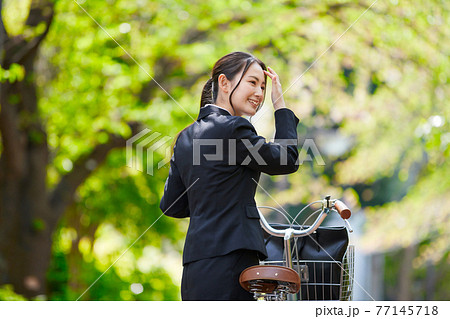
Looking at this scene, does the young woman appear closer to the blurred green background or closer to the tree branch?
the blurred green background

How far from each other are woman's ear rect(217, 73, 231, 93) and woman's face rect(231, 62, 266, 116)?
20 millimetres

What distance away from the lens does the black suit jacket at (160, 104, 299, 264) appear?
1.67 m

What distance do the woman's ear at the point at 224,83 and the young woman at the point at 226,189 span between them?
0.13ft

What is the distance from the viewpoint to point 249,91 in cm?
182

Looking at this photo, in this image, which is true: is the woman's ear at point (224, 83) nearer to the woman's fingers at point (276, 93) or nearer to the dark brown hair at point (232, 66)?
the dark brown hair at point (232, 66)

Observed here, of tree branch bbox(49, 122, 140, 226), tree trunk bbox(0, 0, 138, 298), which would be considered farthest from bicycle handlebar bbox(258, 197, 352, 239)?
tree branch bbox(49, 122, 140, 226)

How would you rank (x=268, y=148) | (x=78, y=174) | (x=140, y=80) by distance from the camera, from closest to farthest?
(x=268, y=148) < (x=140, y=80) < (x=78, y=174)

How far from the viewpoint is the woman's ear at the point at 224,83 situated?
6.07 feet

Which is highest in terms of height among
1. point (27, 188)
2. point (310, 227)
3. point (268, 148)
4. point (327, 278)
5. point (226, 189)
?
point (268, 148)

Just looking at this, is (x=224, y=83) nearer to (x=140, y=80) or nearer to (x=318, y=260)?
(x=318, y=260)

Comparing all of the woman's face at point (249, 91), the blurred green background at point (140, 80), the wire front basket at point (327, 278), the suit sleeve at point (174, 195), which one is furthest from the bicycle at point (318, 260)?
the blurred green background at point (140, 80)

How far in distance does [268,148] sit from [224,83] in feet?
1.01

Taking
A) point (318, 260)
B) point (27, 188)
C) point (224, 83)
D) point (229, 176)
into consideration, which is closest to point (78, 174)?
point (27, 188)

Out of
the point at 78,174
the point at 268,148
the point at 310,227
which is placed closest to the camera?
the point at 268,148
